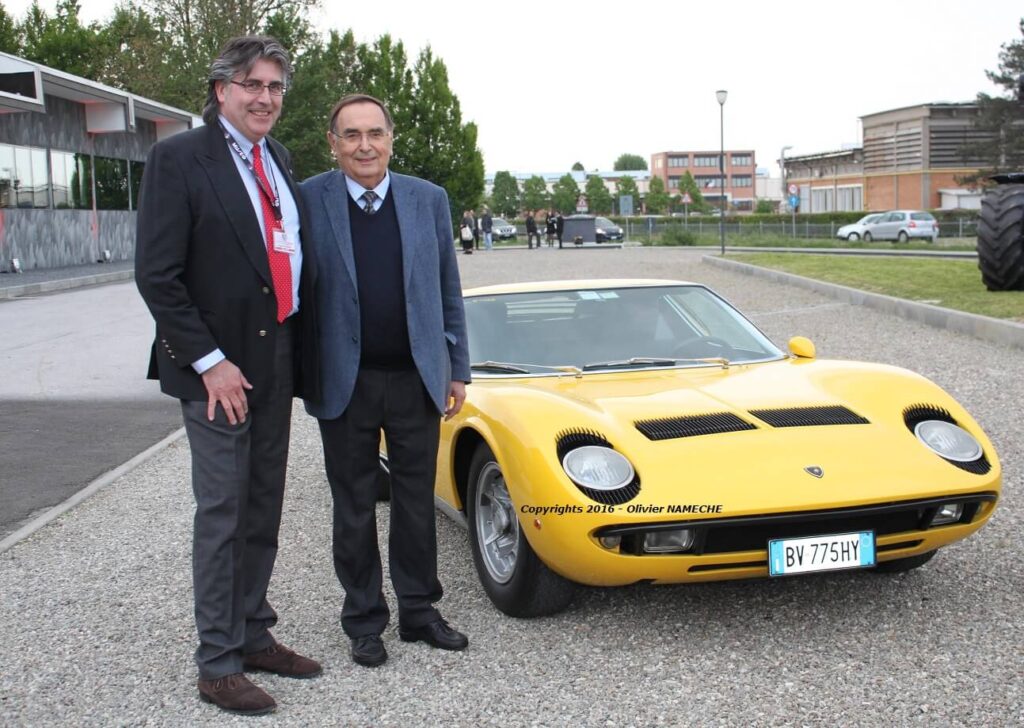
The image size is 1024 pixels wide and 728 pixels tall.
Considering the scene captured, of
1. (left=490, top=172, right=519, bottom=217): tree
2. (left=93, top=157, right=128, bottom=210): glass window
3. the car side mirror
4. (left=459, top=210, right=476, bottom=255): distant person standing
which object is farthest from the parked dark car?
(left=490, top=172, right=519, bottom=217): tree

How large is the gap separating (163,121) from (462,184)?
2751 cm

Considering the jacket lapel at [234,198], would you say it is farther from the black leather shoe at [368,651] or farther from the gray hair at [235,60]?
the black leather shoe at [368,651]

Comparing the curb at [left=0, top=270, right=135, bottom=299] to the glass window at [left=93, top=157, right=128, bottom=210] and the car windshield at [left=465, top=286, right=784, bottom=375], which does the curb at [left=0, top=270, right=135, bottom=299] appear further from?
the car windshield at [left=465, top=286, right=784, bottom=375]

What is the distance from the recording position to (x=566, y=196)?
127m

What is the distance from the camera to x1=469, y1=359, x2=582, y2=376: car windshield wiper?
16.0 ft

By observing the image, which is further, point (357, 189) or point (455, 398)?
point (455, 398)

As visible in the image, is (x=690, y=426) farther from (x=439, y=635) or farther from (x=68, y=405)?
(x=68, y=405)

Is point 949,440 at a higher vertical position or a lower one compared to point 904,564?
higher

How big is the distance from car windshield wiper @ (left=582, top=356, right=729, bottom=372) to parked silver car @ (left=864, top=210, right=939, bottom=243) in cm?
3907

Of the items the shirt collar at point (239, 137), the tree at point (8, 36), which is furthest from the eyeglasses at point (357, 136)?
the tree at point (8, 36)

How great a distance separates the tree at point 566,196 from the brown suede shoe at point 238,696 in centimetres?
12319

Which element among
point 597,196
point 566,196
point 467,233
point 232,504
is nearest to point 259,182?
point 232,504

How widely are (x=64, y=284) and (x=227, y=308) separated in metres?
21.3

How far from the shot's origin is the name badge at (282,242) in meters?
3.42
